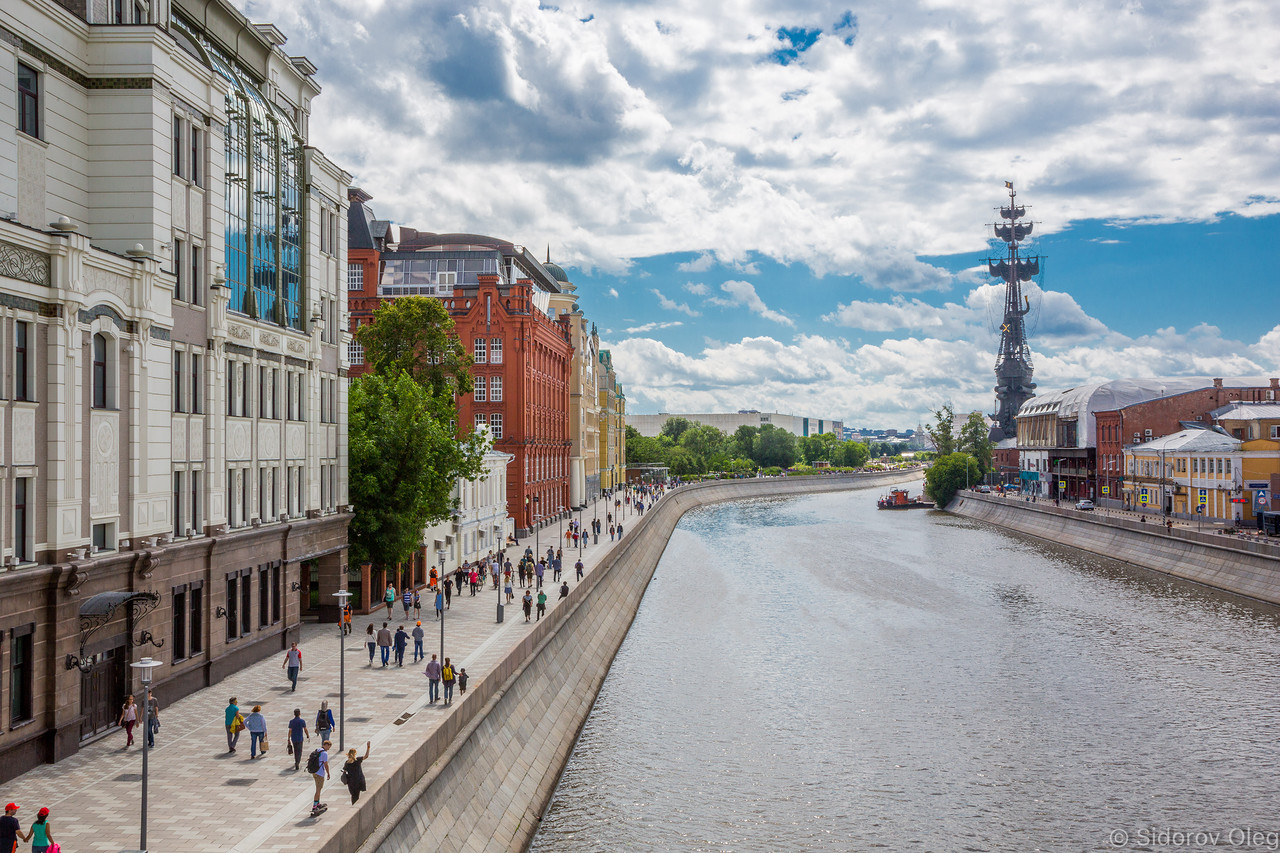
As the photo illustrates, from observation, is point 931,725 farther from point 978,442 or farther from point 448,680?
point 978,442

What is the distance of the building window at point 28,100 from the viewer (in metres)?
22.2

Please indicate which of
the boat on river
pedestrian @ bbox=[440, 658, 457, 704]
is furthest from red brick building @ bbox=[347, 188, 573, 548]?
the boat on river

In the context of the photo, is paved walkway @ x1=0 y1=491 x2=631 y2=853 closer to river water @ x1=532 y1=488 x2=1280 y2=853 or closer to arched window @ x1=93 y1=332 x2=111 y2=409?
river water @ x1=532 y1=488 x2=1280 y2=853

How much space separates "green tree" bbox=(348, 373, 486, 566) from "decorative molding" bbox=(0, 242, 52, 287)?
20103mm

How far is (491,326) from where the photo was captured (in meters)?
73.1

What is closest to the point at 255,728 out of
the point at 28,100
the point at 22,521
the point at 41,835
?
the point at 41,835

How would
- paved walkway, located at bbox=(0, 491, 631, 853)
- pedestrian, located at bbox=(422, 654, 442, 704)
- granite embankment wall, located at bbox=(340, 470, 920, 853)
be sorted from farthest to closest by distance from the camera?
pedestrian, located at bbox=(422, 654, 442, 704), granite embankment wall, located at bbox=(340, 470, 920, 853), paved walkway, located at bbox=(0, 491, 631, 853)

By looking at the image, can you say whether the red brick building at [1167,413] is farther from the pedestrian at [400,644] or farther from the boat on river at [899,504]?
the pedestrian at [400,644]

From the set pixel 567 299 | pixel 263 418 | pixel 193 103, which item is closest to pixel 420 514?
pixel 263 418

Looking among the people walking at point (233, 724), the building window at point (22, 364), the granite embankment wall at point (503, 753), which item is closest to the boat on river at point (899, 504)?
the granite embankment wall at point (503, 753)

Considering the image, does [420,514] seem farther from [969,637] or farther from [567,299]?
[567,299]

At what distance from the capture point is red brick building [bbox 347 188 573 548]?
7212cm

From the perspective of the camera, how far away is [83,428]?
72.0 ft

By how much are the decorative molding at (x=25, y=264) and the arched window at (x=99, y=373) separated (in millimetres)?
2444
